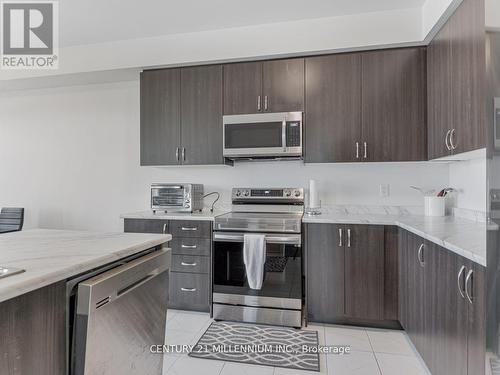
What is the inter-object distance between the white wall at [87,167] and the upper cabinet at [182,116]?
1.20 feet

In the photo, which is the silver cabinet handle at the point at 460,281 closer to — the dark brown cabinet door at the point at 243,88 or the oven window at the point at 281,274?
the oven window at the point at 281,274

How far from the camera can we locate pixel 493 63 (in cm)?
78

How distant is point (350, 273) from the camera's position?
2.33 meters

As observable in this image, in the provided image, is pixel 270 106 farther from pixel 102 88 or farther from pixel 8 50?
pixel 8 50

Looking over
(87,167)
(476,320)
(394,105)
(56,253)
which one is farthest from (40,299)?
(87,167)

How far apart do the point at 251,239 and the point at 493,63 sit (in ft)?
6.21

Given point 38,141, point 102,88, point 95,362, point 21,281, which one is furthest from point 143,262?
point 38,141

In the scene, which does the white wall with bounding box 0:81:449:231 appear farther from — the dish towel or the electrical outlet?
the dish towel

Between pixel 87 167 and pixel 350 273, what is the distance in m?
3.17

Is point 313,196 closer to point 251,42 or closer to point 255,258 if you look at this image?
point 255,258

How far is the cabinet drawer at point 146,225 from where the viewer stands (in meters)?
2.67

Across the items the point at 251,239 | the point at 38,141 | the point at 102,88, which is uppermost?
the point at 102,88

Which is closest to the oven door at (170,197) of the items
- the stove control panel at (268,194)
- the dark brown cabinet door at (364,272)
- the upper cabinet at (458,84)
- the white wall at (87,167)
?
the white wall at (87,167)

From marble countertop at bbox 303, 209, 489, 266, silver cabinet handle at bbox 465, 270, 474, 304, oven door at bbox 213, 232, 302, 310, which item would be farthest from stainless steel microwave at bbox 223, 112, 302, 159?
silver cabinet handle at bbox 465, 270, 474, 304
